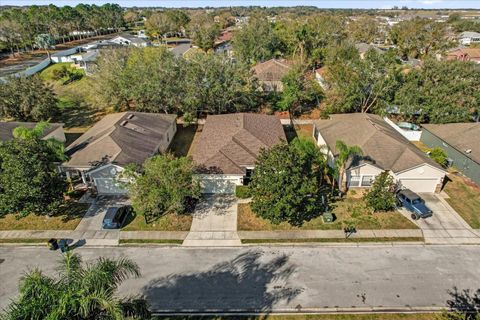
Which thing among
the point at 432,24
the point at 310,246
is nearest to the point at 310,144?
the point at 310,246

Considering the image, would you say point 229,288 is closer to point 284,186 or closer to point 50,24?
point 284,186

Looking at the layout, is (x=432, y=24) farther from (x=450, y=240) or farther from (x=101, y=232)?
(x=101, y=232)

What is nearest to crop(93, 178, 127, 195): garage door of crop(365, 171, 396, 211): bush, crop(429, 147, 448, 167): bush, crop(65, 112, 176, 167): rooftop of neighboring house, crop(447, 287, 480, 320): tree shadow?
crop(65, 112, 176, 167): rooftop of neighboring house

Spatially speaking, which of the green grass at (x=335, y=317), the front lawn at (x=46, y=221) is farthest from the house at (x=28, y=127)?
the green grass at (x=335, y=317)

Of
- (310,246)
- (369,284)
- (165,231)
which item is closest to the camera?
(369,284)

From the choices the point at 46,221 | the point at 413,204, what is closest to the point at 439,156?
the point at 413,204

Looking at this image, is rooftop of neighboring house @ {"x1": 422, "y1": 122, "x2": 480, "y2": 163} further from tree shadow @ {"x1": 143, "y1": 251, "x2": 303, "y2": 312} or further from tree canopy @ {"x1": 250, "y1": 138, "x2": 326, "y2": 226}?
tree shadow @ {"x1": 143, "y1": 251, "x2": 303, "y2": 312}
